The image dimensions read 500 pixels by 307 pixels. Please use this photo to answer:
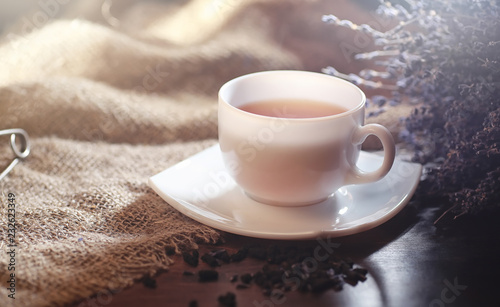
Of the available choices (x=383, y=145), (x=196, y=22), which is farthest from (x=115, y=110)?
(x=383, y=145)

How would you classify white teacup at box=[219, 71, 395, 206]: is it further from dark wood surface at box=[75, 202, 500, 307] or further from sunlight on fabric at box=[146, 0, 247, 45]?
sunlight on fabric at box=[146, 0, 247, 45]

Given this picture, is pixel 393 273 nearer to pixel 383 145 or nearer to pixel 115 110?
pixel 383 145

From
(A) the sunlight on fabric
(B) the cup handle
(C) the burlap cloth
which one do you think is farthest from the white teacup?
(A) the sunlight on fabric

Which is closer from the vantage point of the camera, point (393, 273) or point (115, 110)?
point (393, 273)

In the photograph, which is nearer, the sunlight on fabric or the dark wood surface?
the dark wood surface

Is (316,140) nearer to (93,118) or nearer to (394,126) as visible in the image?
(394,126)
